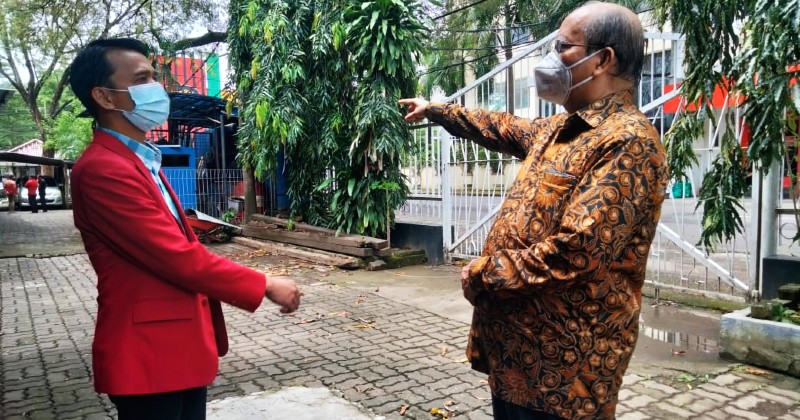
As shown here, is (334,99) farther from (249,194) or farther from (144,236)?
(144,236)

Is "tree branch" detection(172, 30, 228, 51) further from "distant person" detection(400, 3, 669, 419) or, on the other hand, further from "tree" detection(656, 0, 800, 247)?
"distant person" detection(400, 3, 669, 419)

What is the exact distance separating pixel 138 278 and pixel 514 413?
121cm

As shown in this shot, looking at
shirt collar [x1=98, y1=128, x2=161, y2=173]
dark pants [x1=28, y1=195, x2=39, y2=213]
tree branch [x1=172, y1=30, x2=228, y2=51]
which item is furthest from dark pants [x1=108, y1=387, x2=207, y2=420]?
dark pants [x1=28, y1=195, x2=39, y2=213]

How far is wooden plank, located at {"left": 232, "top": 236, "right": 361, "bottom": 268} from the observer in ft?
25.9

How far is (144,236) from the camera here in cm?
165

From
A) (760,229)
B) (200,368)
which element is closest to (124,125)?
(200,368)

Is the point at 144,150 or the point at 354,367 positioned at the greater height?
the point at 144,150

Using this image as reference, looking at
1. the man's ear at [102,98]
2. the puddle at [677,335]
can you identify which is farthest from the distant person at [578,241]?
the puddle at [677,335]

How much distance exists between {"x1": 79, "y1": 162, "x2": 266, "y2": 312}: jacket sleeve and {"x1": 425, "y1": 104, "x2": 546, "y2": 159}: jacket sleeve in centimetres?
108

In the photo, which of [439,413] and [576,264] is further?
[439,413]

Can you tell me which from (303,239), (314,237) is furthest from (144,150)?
(303,239)

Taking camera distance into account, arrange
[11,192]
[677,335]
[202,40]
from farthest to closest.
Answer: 1. [11,192]
2. [202,40]
3. [677,335]

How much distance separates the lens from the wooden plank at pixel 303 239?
796cm

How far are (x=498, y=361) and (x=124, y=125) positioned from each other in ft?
4.70
